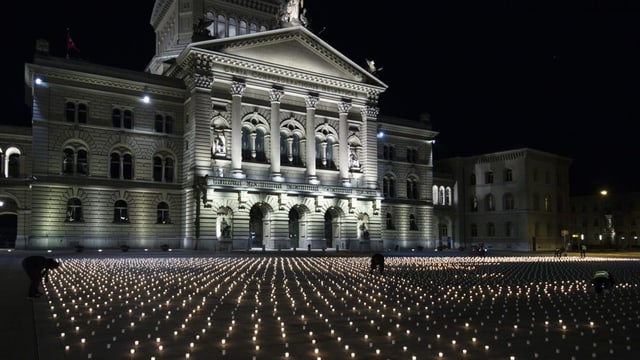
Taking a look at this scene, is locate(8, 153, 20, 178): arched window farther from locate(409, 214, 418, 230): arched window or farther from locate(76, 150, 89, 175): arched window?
locate(409, 214, 418, 230): arched window

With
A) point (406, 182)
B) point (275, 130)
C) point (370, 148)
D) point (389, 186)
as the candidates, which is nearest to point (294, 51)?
point (275, 130)

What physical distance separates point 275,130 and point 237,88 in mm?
5789

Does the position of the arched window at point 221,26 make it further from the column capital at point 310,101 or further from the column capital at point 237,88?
the column capital at point 310,101

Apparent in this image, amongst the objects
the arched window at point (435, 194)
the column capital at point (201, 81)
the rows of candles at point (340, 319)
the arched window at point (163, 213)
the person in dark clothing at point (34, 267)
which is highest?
the column capital at point (201, 81)

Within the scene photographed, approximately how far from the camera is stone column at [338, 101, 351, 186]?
213 feet

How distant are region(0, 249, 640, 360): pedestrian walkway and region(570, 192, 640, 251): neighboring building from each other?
9205cm

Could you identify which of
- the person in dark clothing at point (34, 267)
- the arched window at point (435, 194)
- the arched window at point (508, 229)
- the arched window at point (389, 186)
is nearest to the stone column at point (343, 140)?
the arched window at point (389, 186)

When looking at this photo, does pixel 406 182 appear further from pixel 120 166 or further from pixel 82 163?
pixel 82 163

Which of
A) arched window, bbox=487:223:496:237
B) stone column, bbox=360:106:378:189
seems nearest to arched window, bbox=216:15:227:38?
stone column, bbox=360:106:378:189

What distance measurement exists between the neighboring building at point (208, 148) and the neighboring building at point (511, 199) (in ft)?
A: 77.0

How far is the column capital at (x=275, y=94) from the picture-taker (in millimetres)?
60656

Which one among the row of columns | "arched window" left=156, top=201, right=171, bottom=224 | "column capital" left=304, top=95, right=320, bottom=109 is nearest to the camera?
"arched window" left=156, top=201, right=171, bottom=224

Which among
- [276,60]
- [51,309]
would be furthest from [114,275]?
[276,60]

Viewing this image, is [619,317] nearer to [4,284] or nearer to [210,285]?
[210,285]
